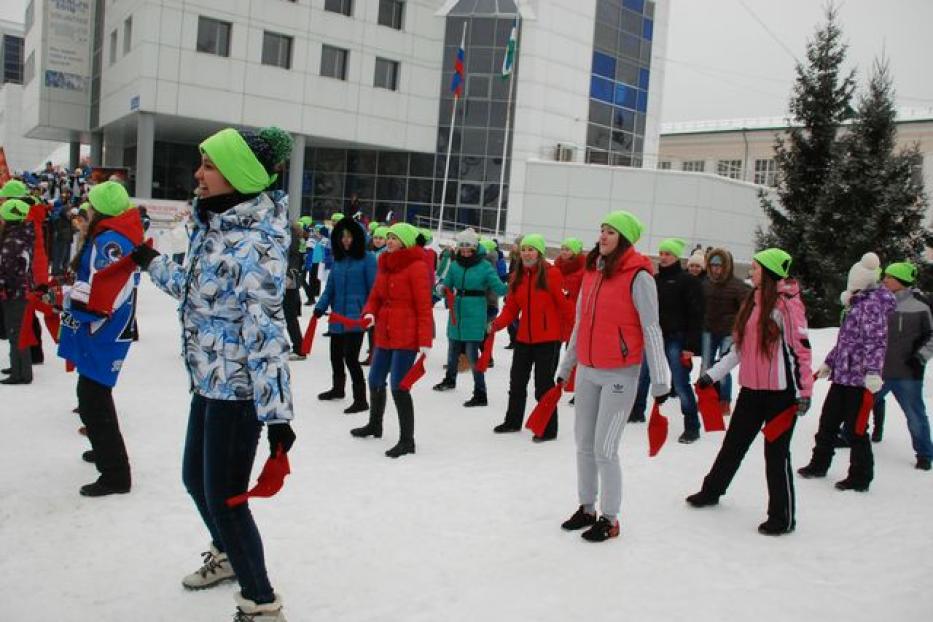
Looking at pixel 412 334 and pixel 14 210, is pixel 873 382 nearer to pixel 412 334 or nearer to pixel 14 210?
pixel 412 334

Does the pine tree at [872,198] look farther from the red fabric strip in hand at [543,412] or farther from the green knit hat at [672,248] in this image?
the red fabric strip in hand at [543,412]

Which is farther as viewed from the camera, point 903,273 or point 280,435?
point 903,273

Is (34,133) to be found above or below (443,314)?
above

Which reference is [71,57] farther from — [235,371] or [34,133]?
[235,371]

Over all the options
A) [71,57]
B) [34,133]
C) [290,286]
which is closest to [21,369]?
[290,286]

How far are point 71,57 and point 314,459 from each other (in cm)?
4064

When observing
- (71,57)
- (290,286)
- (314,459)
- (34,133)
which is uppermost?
(71,57)

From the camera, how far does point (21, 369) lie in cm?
828

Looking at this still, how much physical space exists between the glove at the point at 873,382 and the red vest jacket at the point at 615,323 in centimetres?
266

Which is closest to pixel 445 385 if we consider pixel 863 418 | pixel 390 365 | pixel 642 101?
pixel 390 365

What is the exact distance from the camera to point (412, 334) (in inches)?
270

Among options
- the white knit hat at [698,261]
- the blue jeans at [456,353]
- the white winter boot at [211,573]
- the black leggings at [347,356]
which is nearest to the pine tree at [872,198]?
the white knit hat at [698,261]

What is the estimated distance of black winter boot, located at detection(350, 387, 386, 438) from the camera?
7113 millimetres

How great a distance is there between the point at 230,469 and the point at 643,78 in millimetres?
41218
